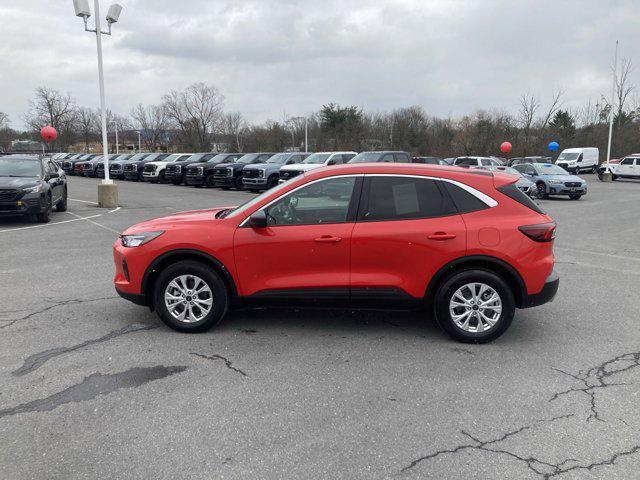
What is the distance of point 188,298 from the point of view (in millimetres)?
4965

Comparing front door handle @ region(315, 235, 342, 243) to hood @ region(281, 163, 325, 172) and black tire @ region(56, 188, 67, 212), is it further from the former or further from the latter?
hood @ region(281, 163, 325, 172)

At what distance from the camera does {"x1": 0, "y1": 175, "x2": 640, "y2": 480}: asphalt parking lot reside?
9.75ft

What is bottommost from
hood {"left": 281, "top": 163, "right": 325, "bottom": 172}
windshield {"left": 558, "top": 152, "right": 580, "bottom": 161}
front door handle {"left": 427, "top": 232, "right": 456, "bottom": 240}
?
front door handle {"left": 427, "top": 232, "right": 456, "bottom": 240}

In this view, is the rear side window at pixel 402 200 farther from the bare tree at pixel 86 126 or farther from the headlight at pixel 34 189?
the bare tree at pixel 86 126

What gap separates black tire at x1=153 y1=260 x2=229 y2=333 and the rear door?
1.30 meters

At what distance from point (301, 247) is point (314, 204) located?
48cm

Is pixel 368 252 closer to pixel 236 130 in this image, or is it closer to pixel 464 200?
pixel 464 200

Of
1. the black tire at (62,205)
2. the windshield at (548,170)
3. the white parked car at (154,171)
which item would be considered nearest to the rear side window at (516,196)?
the black tire at (62,205)

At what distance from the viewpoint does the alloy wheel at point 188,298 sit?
4938mm

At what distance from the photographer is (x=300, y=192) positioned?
193 inches

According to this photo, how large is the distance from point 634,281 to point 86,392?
7.34m

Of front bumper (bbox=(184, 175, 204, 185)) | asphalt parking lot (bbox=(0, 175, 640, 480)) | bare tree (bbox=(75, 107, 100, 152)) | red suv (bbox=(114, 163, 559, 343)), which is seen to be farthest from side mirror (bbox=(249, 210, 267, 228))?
bare tree (bbox=(75, 107, 100, 152))

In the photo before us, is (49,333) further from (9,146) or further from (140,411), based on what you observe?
(9,146)

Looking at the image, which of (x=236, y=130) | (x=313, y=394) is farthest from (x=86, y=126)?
(x=313, y=394)
